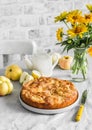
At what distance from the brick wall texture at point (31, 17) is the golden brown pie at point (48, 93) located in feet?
3.80

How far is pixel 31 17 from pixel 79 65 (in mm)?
1123

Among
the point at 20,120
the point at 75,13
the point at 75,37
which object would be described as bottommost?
the point at 20,120

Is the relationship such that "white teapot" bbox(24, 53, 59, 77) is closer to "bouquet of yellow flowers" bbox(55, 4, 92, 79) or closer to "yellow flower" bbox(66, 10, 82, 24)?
"bouquet of yellow flowers" bbox(55, 4, 92, 79)

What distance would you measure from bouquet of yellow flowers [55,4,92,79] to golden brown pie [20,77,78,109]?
144 mm

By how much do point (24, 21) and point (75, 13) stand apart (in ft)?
3.89

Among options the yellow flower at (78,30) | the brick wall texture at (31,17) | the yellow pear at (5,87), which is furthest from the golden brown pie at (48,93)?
the brick wall texture at (31,17)

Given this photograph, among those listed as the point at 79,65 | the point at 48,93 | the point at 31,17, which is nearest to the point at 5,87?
the point at 48,93

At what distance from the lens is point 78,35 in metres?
1.30

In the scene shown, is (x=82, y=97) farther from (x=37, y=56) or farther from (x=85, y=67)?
(x=37, y=56)

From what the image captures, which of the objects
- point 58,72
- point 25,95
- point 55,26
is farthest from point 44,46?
point 25,95

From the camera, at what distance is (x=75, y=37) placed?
4.40ft

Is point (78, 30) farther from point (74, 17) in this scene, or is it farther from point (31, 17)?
point (31, 17)

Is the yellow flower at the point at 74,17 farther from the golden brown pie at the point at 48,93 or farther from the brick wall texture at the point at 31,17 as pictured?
the brick wall texture at the point at 31,17

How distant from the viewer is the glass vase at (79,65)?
1386mm
